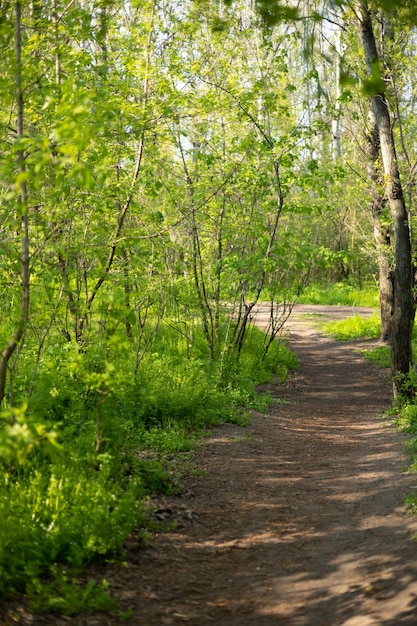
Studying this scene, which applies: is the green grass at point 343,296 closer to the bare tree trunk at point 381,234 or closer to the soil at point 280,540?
the bare tree trunk at point 381,234

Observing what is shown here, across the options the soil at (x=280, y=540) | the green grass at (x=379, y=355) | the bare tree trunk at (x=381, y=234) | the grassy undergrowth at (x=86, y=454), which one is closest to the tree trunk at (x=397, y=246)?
the soil at (x=280, y=540)

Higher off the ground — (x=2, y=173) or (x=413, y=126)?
(x=413, y=126)

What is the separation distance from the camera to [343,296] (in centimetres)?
2302

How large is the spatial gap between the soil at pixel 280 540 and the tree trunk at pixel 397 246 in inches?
41.7

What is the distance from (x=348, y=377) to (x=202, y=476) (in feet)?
22.4

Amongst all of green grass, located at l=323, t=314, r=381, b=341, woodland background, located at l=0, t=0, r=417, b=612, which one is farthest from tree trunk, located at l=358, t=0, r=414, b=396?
green grass, located at l=323, t=314, r=381, b=341

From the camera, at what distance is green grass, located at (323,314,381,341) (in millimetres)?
16156

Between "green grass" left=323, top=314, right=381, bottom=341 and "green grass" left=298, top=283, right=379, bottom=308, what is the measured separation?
4.33 meters

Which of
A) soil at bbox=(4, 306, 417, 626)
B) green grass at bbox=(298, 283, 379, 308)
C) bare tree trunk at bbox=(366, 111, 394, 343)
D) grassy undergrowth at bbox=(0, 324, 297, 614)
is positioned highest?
bare tree trunk at bbox=(366, 111, 394, 343)

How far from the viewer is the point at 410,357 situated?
9.52 m

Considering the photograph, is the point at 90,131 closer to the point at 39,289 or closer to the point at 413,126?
the point at 39,289

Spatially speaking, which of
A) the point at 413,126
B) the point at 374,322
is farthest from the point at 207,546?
the point at 374,322

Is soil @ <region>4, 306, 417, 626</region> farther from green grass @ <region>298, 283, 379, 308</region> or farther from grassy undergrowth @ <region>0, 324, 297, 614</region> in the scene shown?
green grass @ <region>298, 283, 379, 308</region>

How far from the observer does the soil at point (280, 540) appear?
388cm
